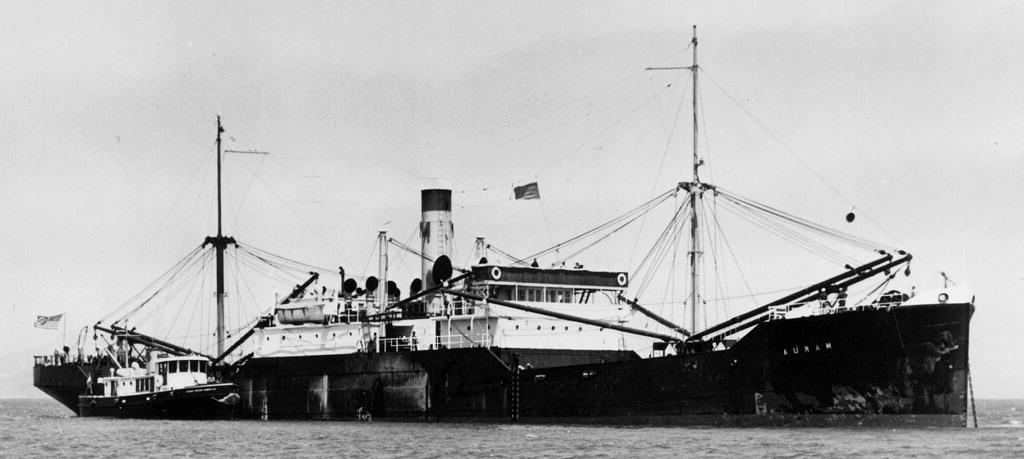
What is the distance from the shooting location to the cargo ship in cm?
3938

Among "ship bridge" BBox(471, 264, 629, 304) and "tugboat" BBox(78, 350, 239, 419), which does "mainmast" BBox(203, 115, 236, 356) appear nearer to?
"tugboat" BBox(78, 350, 239, 419)

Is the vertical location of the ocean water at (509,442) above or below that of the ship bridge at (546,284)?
below

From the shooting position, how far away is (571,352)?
157 feet

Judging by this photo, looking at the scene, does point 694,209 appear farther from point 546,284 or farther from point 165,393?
point 165,393

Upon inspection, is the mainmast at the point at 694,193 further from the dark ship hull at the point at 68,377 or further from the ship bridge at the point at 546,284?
the dark ship hull at the point at 68,377

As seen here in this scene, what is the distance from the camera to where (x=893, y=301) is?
131ft

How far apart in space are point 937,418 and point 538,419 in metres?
12.8

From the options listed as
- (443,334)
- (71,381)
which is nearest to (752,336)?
(443,334)

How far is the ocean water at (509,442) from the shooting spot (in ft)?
114

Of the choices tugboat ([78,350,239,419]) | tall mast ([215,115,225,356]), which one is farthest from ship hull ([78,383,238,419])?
tall mast ([215,115,225,356])

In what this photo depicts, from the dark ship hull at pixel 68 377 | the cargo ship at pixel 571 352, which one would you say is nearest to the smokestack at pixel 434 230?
the cargo ship at pixel 571 352

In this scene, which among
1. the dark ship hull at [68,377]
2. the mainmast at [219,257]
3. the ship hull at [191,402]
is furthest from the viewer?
the dark ship hull at [68,377]

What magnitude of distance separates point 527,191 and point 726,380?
33.1ft

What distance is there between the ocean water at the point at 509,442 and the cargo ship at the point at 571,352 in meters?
0.96
